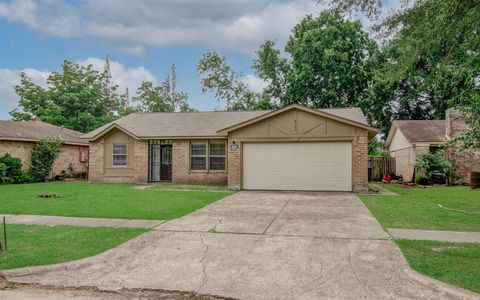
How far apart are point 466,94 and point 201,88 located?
30.6 meters

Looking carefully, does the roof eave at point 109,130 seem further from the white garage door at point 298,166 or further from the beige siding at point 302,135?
the white garage door at point 298,166

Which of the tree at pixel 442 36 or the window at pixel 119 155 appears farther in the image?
the window at pixel 119 155

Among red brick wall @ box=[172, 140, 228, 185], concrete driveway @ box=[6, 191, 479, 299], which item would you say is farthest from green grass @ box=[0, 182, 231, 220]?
red brick wall @ box=[172, 140, 228, 185]

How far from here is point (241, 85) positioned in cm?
3606

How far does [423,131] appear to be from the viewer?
21.3 m

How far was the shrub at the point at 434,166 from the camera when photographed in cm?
1819

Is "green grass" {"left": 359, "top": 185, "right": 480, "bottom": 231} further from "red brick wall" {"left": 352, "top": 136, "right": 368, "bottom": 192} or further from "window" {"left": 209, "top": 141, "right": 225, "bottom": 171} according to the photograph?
"window" {"left": 209, "top": 141, "right": 225, "bottom": 171}

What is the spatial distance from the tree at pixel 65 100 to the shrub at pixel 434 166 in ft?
100

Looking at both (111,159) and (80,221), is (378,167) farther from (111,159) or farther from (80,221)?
(80,221)

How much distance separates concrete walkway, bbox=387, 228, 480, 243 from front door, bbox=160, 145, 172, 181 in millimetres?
14007

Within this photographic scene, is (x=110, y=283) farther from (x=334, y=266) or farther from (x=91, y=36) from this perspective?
(x=91, y=36)

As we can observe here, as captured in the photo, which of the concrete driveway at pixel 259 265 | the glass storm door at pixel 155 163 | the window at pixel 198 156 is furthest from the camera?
the glass storm door at pixel 155 163

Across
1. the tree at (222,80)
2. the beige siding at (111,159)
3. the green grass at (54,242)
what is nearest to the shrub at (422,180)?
the beige siding at (111,159)

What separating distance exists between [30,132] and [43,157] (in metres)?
2.12
